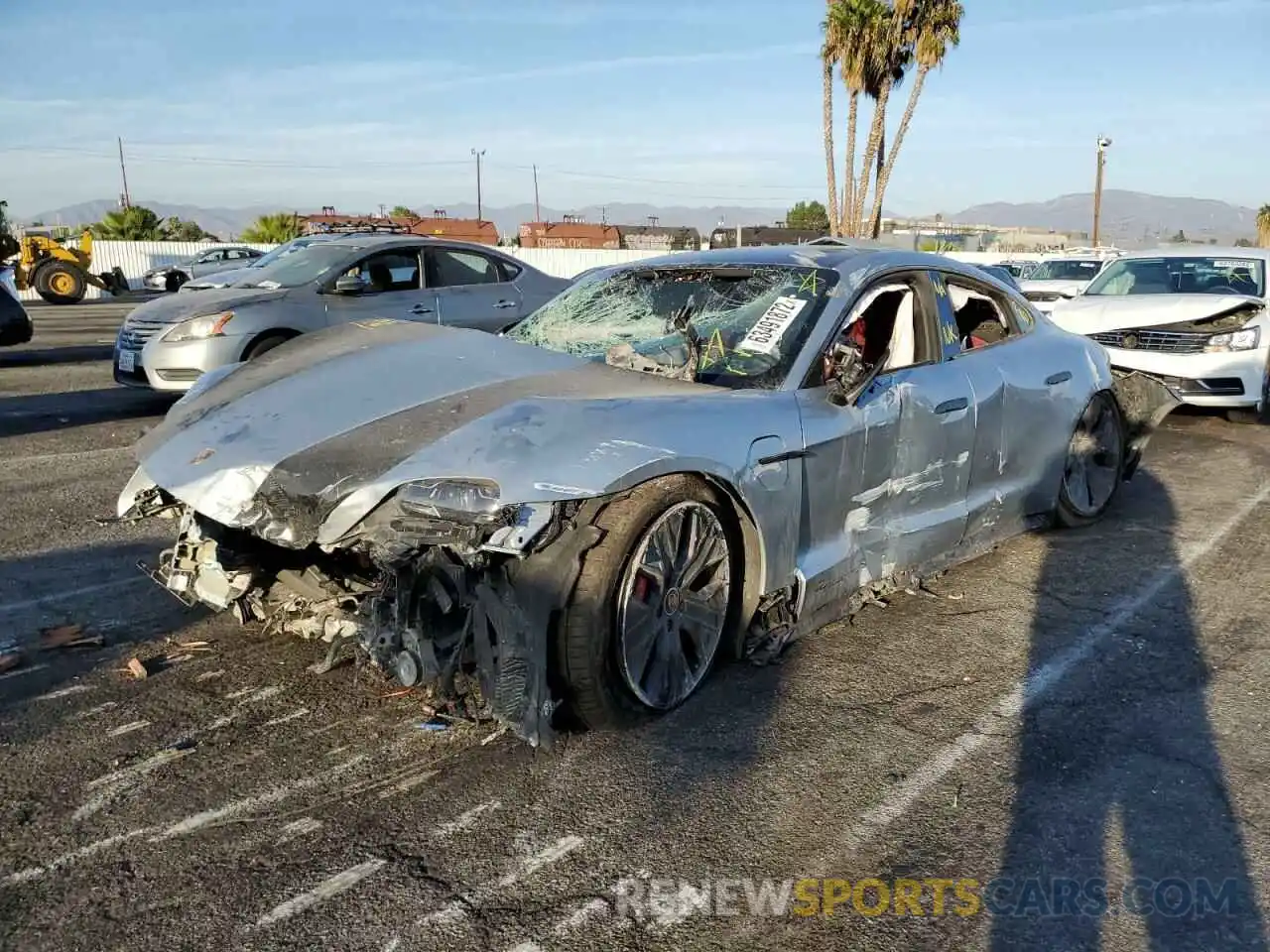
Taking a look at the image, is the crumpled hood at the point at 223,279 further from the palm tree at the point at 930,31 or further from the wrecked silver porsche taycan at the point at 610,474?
the palm tree at the point at 930,31

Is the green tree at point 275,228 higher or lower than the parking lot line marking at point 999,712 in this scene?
higher

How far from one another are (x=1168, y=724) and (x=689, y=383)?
201cm

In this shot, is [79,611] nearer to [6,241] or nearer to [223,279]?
[223,279]

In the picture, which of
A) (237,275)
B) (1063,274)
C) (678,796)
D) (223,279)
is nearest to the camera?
(678,796)

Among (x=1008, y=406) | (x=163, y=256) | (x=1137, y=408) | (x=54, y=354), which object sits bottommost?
(x=54, y=354)

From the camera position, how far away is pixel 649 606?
126 inches

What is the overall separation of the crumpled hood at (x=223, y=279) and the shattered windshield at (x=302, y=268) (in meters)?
0.06

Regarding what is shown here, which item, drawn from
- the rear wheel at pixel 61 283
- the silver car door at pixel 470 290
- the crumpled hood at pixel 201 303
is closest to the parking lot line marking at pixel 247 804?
the crumpled hood at pixel 201 303

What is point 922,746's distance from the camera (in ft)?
10.8

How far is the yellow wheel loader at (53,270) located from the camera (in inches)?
969

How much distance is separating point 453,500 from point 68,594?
2.49 m

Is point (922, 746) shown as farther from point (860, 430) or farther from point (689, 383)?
point (689, 383)

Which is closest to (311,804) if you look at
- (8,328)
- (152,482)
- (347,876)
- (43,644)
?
(347,876)

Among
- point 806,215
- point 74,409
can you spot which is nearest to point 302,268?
Result: point 74,409
